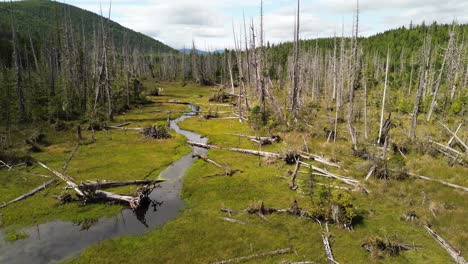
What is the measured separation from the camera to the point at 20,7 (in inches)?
7672

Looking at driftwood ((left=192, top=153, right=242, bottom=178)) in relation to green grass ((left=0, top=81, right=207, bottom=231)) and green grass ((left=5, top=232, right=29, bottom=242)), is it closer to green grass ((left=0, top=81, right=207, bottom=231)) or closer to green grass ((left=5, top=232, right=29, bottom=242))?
green grass ((left=0, top=81, right=207, bottom=231))

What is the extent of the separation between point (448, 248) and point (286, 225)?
21.9 feet

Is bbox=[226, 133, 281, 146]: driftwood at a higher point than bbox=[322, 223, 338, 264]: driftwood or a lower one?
higher

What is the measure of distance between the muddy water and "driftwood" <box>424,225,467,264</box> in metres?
12.4

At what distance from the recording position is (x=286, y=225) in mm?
15531

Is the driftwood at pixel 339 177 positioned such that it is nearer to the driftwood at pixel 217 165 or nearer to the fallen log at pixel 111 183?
the driftwood at pixel 217 165

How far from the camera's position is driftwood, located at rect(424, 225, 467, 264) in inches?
478

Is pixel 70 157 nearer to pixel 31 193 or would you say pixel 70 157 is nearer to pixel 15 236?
pixel 31 193

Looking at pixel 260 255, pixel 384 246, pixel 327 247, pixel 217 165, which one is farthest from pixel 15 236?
pixel 384 246

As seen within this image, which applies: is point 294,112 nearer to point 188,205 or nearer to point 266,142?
point 266,142

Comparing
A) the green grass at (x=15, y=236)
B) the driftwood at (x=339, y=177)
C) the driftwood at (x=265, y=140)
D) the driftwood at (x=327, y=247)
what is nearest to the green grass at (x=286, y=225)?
the driftwood at (x=327, y=247)

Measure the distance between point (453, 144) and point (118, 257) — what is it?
27.6 m

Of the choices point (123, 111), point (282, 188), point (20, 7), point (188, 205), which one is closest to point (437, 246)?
point (282, 188)

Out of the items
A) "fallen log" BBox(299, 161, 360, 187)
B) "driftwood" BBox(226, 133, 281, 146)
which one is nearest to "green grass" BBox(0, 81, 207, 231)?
"driftwood" BBox(226, 133, 281, 146)
